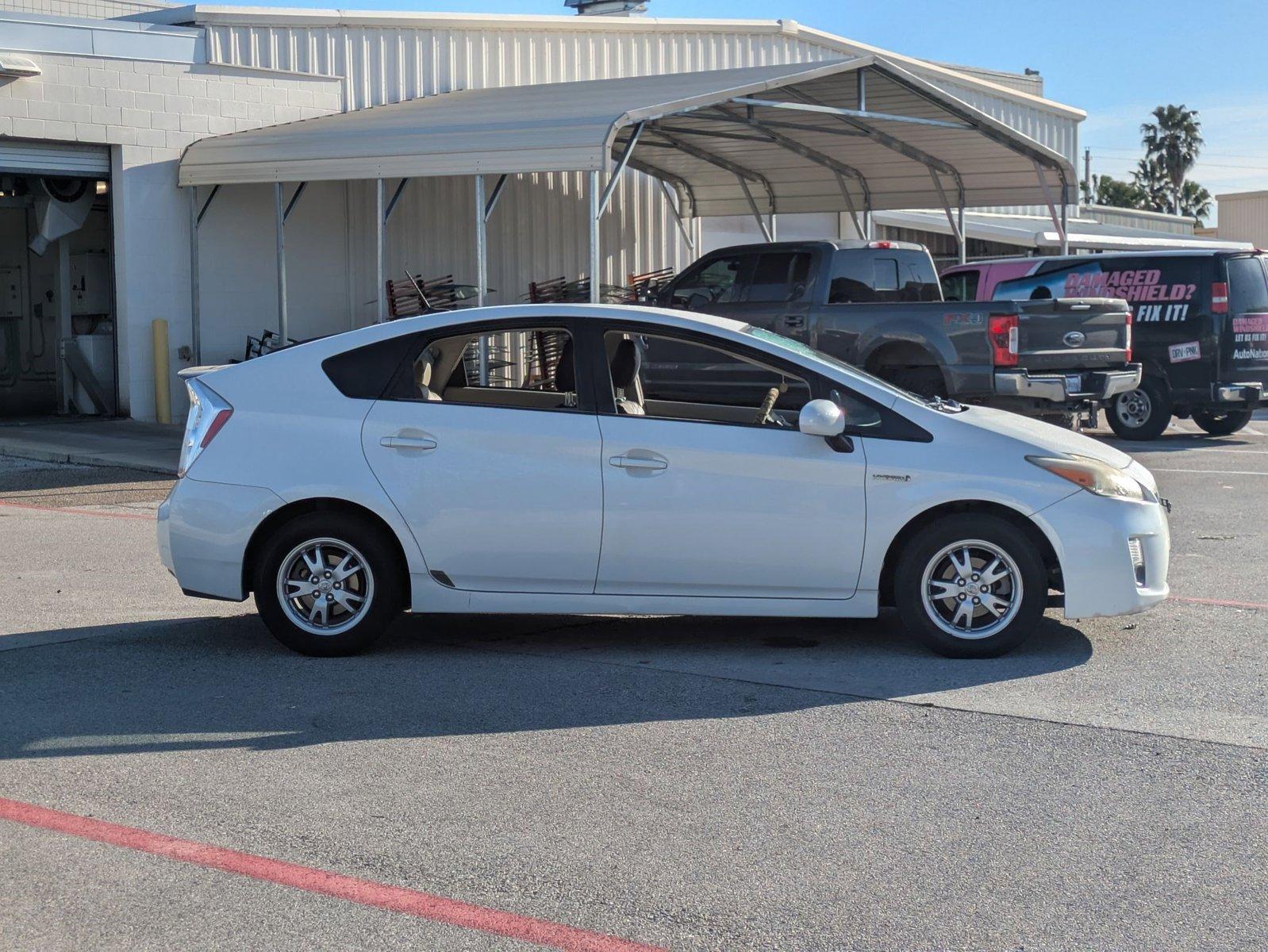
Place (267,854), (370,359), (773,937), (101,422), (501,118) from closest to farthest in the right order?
(773,937), (267,854), (370,359), (501,118), (101,422)

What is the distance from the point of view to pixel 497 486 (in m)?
6.89

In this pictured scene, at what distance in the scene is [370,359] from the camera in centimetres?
713

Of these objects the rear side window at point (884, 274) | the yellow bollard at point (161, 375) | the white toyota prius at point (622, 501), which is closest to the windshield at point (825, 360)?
the white toyota prius at point (622, 501)

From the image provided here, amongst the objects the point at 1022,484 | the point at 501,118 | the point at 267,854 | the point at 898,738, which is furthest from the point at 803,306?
the point at 267,854

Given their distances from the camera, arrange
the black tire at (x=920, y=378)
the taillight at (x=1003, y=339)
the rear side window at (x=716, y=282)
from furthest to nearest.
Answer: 1. the rear side window at (x=716, y=282)
2. the black tire at (x=920, y=378)
3. the taillight at (x=1003, y=339)

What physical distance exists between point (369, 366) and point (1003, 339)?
25.9 feet

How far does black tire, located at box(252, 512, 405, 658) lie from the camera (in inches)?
273

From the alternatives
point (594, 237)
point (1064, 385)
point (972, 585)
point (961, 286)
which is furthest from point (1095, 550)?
point (961, 286)

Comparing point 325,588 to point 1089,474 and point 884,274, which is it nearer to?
point 1089,474

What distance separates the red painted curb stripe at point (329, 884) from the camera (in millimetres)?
3904

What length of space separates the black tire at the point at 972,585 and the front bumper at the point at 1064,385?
6978 millimetres

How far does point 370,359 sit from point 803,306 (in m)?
8.47

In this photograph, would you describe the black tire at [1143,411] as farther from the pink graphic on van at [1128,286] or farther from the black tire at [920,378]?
the black tire at [920,378]

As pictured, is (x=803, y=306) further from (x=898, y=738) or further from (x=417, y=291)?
(x=898, y=738)
